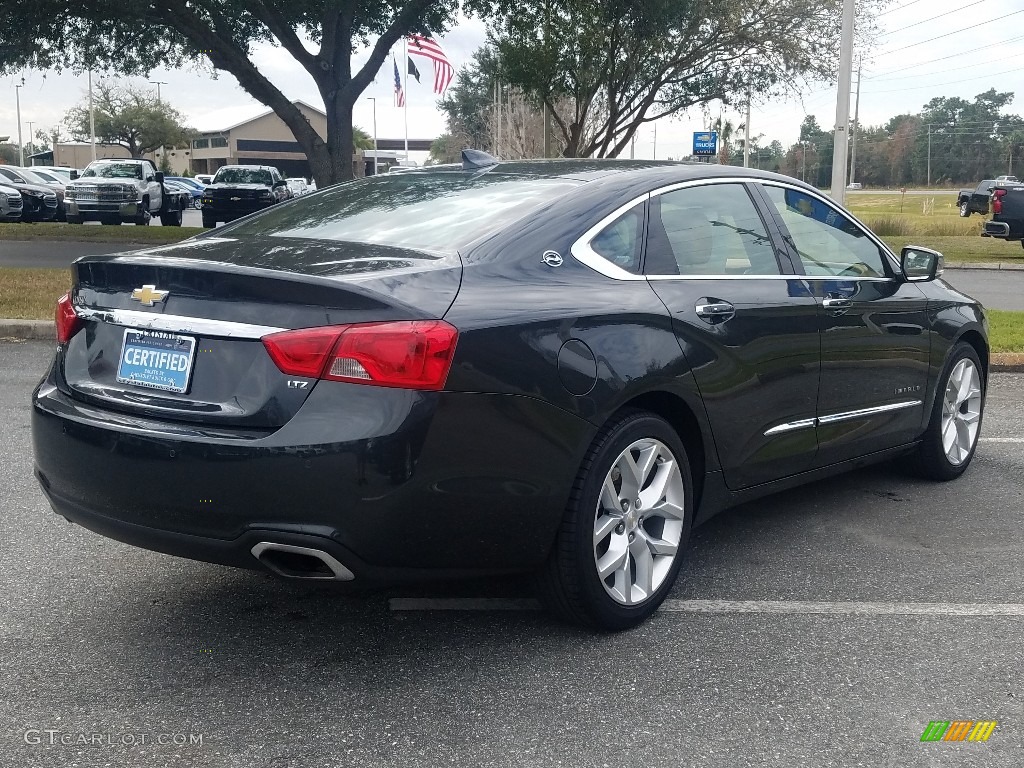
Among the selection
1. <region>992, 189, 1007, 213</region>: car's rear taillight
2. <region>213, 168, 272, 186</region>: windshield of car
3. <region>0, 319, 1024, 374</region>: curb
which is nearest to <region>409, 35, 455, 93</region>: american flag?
<region>213, 168, 272, 186</region>: windshield of car

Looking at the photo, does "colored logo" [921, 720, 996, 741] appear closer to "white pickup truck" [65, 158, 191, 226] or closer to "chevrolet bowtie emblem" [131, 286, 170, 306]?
"chevrolet bowtie emblem" [131, 286, 170, 306]

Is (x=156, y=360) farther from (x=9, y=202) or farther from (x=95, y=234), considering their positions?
(x=9, y=202)

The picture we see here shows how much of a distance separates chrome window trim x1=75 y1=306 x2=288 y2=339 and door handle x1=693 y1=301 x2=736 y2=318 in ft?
5.20

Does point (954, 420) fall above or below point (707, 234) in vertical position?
below

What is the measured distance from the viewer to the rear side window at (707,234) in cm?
412

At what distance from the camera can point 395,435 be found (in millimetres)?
3062

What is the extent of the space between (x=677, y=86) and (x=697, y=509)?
1125 inches

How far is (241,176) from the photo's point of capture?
32.1 metres

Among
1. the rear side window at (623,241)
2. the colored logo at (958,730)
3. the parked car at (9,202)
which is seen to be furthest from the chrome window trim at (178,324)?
the parked car at (9,202)

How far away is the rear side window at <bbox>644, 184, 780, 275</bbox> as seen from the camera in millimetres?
4117

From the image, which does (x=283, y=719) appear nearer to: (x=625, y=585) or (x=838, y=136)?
(x=625, y=585)

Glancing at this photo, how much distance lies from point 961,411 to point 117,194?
89.0 ft

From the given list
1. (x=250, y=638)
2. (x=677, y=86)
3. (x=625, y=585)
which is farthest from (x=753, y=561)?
(x=677, y=86)

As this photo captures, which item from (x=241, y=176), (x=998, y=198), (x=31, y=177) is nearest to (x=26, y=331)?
(x=998, y=198)
